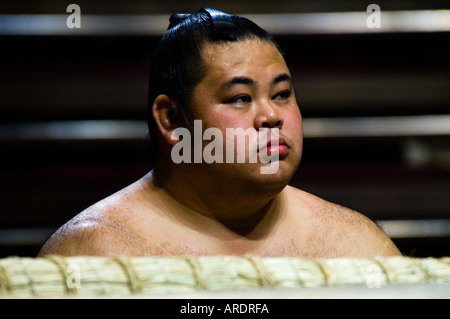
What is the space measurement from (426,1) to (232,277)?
10.3 ft

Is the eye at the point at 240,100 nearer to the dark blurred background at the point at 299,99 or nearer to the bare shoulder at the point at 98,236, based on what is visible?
the bare shoulder at the point at 98,236

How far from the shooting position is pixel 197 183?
1766 millimetres

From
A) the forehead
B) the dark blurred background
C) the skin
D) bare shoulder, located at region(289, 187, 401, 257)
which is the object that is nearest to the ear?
the skin

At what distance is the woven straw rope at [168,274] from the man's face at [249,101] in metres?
0.79

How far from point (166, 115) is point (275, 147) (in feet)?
1.20

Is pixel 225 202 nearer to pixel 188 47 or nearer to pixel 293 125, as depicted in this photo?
pixel 293 125

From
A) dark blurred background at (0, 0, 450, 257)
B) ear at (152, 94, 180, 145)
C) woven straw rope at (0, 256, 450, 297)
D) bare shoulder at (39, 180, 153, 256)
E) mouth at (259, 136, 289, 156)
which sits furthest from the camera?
dark blurred background at (0, 0, 450, 257)

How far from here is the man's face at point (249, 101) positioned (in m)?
1.67

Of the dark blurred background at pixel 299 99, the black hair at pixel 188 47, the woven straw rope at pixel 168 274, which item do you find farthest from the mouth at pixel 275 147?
the dark blurred background at pixel 299 99

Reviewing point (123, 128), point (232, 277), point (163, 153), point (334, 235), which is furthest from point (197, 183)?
point (123, 128)

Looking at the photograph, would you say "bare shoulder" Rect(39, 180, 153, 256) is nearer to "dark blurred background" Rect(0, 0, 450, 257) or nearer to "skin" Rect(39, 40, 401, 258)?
"skin" Rect(39, 40, 401, 258)

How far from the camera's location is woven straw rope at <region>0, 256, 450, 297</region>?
0.83 metres

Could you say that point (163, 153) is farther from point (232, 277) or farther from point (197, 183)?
point (232, 277)

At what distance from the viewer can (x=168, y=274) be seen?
0.85m
